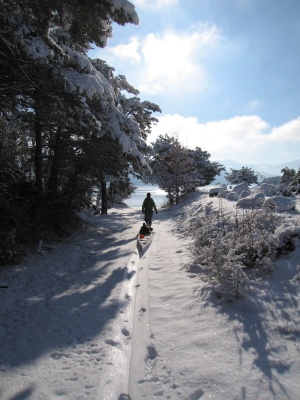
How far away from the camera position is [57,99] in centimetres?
759

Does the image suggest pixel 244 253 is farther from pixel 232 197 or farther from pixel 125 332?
pixel 232 197

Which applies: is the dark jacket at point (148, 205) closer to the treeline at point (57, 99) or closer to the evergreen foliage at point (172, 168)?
the treeline at point (57, 99)

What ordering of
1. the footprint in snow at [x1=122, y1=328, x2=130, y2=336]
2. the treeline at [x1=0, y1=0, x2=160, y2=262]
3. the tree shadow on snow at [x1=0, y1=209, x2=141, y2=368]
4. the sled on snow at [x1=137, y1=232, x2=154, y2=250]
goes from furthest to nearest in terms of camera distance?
1. the sled on snow at [x1=137, y1=232, x2=154, y2=250]
2. the treeline at [x1=0, y1=0, x2=160, y2=262]
3. the footprint in snow at [x1=122, y1=328, x2=130, y2=336]
4. the tree shadow on snow at [x1=0, y1=209, x2=141, y2=368]

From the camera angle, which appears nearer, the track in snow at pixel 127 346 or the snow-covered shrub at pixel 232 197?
the track in snow at pixel 127 346

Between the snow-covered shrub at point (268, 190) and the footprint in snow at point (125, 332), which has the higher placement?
the snow-covered shrub at point (268, 190)

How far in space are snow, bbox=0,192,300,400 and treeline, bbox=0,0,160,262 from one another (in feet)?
8.30

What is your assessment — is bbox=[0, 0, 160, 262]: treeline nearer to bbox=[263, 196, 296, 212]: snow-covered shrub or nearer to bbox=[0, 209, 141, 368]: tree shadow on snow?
bbox=[0, 209, 141, 368]: tree shadow on snow

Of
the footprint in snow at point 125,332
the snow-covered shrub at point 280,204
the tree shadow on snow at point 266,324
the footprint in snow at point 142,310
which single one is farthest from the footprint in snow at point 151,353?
the snow-covered shrub at point 280,204

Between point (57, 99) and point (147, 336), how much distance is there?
21.5 feet

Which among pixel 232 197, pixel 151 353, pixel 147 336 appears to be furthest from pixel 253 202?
pixel 151 353

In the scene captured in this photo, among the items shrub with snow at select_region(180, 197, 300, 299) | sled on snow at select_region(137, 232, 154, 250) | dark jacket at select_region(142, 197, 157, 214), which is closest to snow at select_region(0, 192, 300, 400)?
shrub with snow at select_region(180, 197, 300, 299)

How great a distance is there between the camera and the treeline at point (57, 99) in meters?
5.77

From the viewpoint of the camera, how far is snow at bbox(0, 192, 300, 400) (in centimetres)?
317

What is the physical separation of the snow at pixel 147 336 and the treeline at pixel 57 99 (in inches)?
99.6
